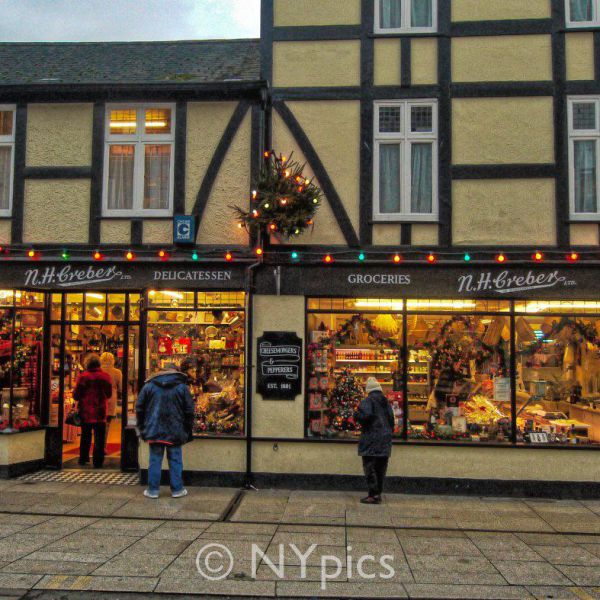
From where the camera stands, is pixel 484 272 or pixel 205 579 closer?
pixel 205 579

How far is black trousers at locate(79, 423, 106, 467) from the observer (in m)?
10.4

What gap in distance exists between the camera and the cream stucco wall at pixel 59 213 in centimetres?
975

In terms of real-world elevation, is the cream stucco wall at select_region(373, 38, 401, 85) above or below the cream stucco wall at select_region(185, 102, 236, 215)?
above

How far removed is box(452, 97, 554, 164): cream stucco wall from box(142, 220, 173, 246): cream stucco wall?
448 centimetres

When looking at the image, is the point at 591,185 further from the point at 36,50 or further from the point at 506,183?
the point at 36,50

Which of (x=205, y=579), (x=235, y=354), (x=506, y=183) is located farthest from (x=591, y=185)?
(x=205, y=579)

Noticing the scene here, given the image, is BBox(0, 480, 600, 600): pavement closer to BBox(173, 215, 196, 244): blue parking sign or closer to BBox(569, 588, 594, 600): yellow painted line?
BBox(569, 588, 594, 600): yellow painted line

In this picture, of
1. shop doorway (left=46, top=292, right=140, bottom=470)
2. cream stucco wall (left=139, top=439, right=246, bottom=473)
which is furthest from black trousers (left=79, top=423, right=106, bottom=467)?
cream stucco wall (left=139, top=439, right=246, bottom=473)

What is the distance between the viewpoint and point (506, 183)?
30.2 feet

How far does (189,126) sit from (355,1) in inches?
127

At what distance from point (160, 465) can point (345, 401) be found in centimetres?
285

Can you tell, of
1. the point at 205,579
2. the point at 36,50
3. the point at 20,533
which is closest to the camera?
the point at 205,579

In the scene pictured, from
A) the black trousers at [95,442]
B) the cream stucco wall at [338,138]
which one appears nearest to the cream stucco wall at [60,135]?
the cream stucco wall at [338,138]

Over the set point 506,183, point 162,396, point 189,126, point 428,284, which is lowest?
point 162,396
